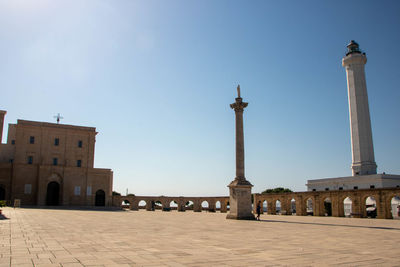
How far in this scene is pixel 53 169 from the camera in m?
43.8

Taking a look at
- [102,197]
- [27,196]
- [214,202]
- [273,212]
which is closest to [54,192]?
[27,196]

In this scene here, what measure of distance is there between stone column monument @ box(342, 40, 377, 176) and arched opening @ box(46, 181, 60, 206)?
47352mm

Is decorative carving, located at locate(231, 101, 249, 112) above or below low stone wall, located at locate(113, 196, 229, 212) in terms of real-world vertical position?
above

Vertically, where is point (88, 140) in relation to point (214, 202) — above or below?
above

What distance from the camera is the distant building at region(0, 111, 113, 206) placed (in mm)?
41912

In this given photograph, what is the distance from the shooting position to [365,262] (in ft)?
24.8

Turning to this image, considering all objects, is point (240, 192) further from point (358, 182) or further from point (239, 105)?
point (358, 182)

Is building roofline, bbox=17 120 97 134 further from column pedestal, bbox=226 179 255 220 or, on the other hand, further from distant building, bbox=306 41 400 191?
distant building, bbox=306 41 400 191

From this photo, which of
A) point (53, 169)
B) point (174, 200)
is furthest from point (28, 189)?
point (174, 200)

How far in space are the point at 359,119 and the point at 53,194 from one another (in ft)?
163

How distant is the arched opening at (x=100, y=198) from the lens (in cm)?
4678

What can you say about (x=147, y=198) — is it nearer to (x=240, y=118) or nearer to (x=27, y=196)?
(x=27, y=196)

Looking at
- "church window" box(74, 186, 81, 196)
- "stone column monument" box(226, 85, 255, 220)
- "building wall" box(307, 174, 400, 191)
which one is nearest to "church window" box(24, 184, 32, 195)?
"church window" box(74, 186, 81, 196)

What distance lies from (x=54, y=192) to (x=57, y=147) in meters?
7.20
